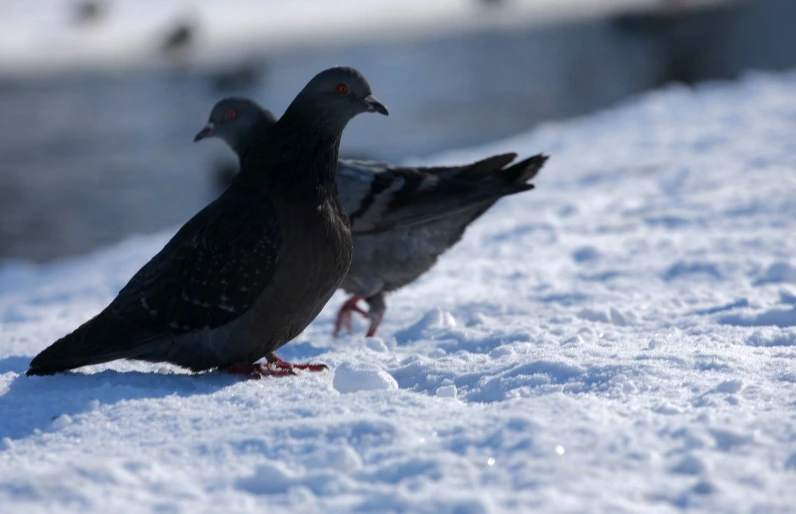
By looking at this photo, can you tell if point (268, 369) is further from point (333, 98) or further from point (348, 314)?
point (348, 314)

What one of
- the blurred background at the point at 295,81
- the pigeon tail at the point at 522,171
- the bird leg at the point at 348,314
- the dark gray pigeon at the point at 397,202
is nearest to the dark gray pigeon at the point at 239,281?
the dark gray pigeon at the point at 397,202

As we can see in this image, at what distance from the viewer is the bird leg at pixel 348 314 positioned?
18.8 feet

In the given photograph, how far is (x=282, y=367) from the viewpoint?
4023 mm

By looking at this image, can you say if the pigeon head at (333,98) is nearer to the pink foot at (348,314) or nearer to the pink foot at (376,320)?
the pink foot at (376,320)

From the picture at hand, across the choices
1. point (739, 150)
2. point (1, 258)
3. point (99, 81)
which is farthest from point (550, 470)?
point (99, 81)

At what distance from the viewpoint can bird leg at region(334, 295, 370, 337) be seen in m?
5.74

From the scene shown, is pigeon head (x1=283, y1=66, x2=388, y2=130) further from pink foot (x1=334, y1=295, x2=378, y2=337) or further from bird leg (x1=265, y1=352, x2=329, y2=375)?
pink foot (x1=334, y1=295, x2=378, y2=337)

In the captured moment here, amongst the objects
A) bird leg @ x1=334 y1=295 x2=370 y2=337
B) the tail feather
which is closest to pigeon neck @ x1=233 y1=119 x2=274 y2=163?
bird leg @ x1=334 y1=295 x2=370 y2=337

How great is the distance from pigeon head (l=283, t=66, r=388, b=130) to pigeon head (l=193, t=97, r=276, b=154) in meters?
1.59

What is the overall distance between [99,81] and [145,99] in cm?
242

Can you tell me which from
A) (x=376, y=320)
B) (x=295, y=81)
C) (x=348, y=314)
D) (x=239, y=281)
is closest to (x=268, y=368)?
(x=239, y=281)

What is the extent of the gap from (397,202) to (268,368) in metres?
1.71

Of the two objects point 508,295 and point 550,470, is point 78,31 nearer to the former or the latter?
point 508,295

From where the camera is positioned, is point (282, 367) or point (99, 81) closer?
point (282, 367)
